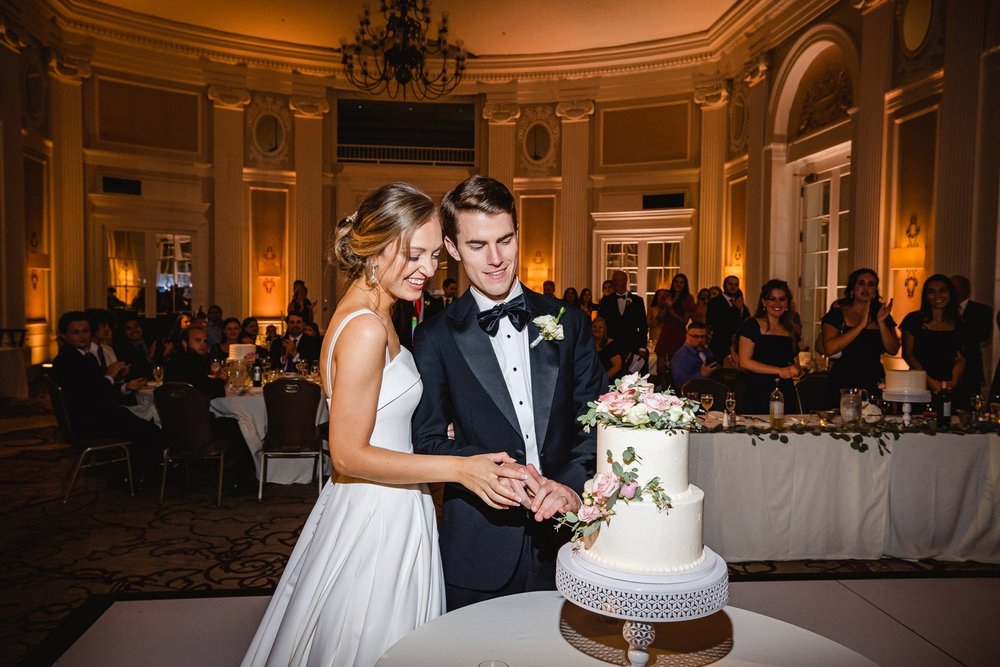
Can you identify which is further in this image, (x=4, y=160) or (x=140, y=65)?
(x=140, y=65)

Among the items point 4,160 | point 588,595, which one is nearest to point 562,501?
point 588,595

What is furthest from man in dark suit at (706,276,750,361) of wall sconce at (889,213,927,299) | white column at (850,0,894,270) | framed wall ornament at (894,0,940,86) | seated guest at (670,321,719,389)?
framed wall ornament at (894,0,940,86)

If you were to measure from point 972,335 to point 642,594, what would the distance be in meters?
5.66

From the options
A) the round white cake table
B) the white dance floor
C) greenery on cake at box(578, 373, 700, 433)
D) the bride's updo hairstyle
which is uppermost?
the bride's updo hairstyle

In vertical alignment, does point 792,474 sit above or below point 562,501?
below

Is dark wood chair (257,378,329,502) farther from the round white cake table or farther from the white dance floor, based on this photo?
the round white cake table

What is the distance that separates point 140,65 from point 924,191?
11942 mm

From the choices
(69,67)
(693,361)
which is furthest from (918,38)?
(69,67)

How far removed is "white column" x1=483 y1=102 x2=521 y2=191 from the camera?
13734mm

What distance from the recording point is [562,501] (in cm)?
158

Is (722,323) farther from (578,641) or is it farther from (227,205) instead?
(227,205)

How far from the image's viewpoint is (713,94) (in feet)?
39.7

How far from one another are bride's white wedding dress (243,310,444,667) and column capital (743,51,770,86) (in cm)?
996

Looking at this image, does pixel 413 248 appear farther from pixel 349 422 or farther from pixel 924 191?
pixel 924 191
